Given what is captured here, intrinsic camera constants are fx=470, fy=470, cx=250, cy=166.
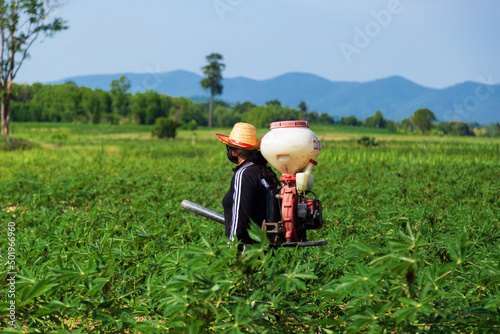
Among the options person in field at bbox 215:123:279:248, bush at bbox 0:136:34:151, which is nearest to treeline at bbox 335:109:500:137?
bush at bbox 0:136:34:151

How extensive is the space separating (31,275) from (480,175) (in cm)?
1195

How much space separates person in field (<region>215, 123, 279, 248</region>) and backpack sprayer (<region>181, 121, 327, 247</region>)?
0.13 meters

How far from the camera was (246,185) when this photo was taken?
3506 mm

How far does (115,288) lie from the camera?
11.6 ft

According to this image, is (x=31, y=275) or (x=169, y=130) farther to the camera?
(x=169, y=130)

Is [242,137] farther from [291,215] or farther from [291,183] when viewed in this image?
[291,215]

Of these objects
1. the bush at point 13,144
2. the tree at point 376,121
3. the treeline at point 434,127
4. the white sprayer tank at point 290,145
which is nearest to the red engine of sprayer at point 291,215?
the white sprayer tank at point 290,145

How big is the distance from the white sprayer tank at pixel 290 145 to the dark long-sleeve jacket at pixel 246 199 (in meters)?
0.23

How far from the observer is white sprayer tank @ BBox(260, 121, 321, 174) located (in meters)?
3.29

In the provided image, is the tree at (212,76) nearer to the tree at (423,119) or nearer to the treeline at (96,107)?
the treeline at (96,107)

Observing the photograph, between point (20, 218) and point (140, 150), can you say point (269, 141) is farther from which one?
point (140, 150)

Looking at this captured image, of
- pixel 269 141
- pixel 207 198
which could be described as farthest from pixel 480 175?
pixel 269 141

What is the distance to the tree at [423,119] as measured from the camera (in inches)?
1304

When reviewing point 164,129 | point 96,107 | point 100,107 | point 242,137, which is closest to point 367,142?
point 164,129
